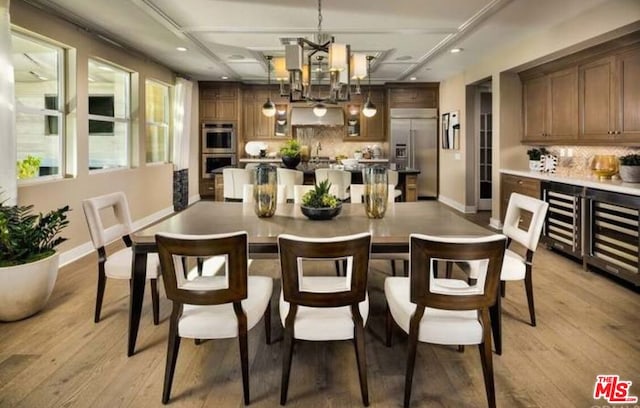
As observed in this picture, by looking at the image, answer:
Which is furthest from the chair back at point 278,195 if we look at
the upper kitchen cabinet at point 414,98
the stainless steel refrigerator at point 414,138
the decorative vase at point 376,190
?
the upper kitchen cabinet at point 414,98

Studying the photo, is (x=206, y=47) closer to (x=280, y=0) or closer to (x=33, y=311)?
(x=280, y=0)

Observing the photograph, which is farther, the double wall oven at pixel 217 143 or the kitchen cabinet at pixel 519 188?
the double wall oven at pixel 217 143

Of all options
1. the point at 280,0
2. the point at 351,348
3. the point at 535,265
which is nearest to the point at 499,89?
the point at 535,265

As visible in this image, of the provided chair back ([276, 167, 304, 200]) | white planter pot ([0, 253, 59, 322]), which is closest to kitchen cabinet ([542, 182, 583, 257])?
chair back ([276, 167, 304, 200])

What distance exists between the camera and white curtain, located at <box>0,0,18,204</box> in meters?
3.61

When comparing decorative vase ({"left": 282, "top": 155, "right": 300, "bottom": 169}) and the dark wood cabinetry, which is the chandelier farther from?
the dark wood cabinetry

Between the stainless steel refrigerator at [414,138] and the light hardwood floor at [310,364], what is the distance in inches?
255

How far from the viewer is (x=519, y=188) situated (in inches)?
236

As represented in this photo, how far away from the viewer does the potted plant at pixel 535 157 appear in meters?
6.08

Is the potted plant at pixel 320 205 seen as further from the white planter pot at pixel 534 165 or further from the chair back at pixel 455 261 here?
Result: the white planter pot at pixel 534 165

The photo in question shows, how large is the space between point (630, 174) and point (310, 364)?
12.3ft

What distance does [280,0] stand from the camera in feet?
14.0

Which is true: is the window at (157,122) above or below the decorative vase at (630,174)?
above

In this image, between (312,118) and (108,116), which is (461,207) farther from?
(108,116)
